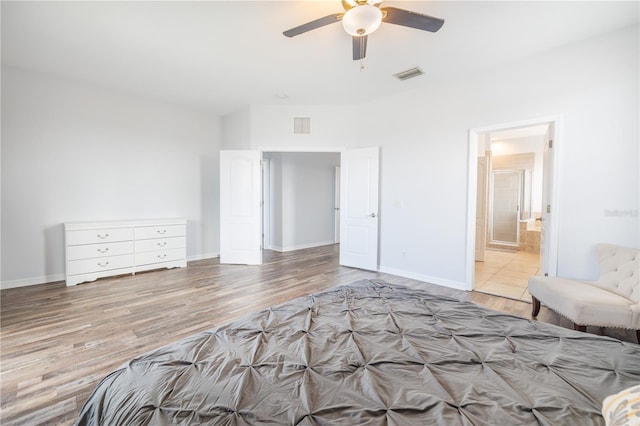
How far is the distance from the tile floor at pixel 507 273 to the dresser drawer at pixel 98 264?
526 centimetres

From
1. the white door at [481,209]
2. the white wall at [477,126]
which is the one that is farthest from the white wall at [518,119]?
the white door at [481,209]

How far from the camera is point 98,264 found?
4.03 meters

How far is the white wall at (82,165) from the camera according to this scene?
3.75 meters

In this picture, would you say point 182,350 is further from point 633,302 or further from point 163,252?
point 163,252

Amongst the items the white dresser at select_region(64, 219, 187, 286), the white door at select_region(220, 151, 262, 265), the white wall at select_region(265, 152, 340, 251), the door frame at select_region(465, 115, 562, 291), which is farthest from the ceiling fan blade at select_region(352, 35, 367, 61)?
the white wall at select_region(265, 152, 340, 251)

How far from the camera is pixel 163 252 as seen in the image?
183 inches

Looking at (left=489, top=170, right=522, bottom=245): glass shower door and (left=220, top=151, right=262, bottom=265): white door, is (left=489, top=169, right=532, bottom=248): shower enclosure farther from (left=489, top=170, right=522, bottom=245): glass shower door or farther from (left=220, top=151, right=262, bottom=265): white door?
(left=220, top=151, right=262, bottom=265): white door

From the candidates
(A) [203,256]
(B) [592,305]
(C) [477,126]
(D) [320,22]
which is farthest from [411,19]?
(A) [203,256]

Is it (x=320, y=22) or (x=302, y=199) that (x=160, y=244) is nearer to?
(x=302, y=199)

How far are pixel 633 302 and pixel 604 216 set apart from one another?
962 mm

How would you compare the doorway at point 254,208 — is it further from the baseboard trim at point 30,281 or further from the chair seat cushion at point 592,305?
the chair seat cushion at point 592,305

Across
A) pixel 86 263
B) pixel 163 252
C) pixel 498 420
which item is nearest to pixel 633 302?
pixel 498 420

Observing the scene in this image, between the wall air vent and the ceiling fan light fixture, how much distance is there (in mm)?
2979

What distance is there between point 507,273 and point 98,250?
6.53 metres
